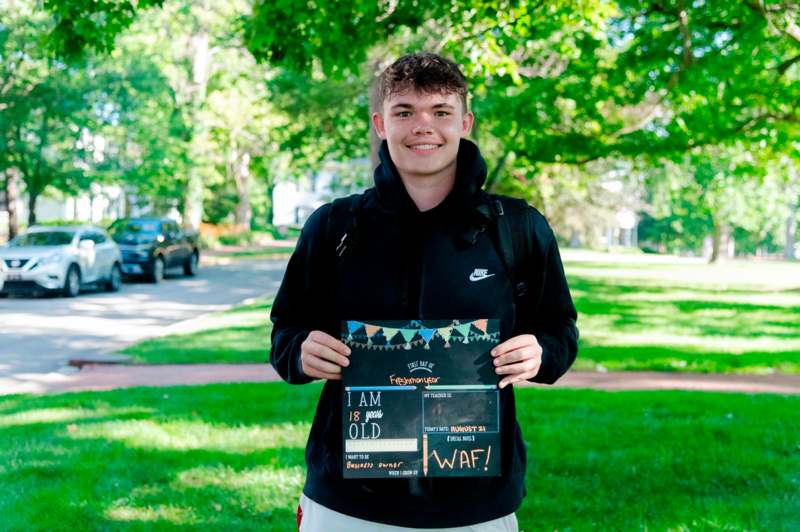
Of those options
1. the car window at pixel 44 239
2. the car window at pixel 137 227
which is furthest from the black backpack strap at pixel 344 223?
the car window at pixel 137 227

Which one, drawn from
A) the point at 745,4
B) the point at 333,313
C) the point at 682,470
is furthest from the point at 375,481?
the point at 745,4

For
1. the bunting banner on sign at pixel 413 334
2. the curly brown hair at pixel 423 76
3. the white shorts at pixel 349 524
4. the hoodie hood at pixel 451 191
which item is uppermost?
the curly brown hair at pixel 423 76

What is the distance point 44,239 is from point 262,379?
44.5 feet

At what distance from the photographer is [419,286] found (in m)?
2.47

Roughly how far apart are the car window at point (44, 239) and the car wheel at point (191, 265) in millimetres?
6596

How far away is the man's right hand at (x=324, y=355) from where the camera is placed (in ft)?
7.85

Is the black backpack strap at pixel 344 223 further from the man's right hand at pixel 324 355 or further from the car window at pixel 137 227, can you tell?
the car window at pixel 137 227

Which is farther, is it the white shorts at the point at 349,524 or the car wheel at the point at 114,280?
the car wheel at the point at 114,280

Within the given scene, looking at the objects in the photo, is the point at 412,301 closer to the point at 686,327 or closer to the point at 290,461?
the point at 290,461

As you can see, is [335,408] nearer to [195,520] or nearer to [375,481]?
[375,481]

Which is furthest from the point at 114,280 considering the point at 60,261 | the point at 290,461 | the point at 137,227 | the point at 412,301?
the point at 412,301

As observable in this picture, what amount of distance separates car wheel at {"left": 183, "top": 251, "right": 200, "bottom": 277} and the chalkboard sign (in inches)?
1081

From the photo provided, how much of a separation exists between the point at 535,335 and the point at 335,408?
0.56m

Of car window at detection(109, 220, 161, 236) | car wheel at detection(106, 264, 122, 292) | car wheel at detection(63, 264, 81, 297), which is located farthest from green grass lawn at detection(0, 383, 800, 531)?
car window at detection(109, 220, 161, 236)
